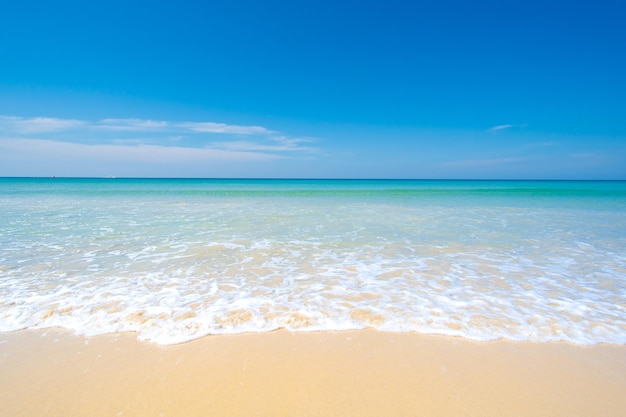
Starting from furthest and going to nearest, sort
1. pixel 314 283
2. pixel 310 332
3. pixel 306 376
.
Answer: pixel 314 283
pixel 310 332
pixel 306 376

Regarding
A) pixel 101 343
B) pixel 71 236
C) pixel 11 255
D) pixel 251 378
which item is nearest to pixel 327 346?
pixel 251 378

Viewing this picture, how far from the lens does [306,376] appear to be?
115 inches

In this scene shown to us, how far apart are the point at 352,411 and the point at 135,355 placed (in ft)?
7.57

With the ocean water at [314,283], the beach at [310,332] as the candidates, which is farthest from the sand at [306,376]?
the ocean water at [314,283]

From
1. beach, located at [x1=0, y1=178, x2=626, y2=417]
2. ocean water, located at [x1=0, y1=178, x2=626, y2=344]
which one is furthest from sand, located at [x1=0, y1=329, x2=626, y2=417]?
ocean water, located at [x1=0, y1=178, x2=626, y2=344]

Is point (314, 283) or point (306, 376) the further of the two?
point (314, 283)

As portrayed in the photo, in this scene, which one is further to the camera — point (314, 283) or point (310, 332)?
point (314, 283)

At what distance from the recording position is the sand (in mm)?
2543

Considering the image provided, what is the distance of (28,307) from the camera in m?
4.25

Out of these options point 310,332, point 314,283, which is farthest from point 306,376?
point 314,283

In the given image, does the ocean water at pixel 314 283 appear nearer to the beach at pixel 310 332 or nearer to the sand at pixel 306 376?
the beach at pixel 310 332

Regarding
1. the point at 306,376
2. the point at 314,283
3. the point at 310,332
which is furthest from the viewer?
the point at 314,283

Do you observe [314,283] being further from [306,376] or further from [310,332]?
[306,376]

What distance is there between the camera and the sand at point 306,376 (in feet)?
8.34
